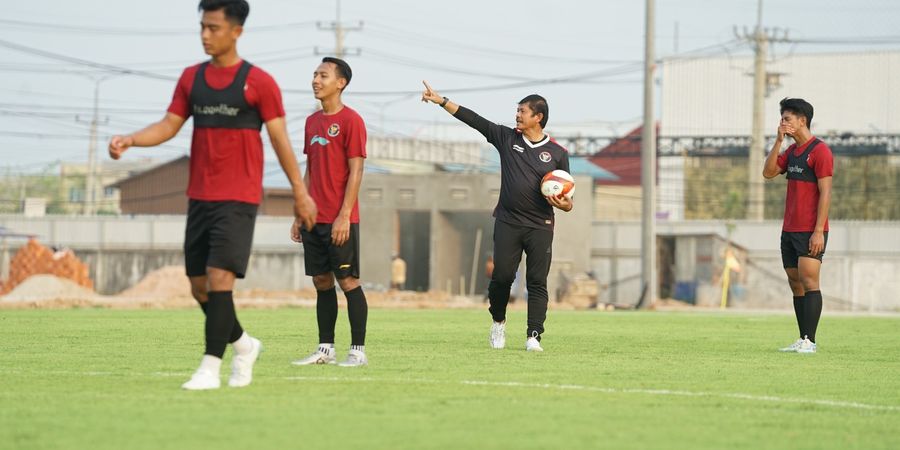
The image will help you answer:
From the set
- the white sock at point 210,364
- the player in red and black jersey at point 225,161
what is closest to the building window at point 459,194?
the player in red and black jersey at point 225,161

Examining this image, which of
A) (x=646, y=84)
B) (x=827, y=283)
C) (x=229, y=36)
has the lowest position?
(x=827, y=283)

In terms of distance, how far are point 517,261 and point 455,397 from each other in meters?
4.70

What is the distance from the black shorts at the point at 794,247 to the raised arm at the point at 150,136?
20.8ft

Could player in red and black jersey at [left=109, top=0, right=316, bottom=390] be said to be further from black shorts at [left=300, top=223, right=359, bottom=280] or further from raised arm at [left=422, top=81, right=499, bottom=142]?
raised arm at [left=422, top=81, right=499, bottom=142]

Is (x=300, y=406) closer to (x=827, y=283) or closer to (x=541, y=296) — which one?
(x=541, y=296)

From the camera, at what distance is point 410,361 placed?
33.2 ft

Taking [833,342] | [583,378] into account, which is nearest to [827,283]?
[833,342]

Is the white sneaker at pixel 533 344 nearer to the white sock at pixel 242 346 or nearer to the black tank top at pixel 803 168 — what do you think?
the black tank top at pixel 803 168

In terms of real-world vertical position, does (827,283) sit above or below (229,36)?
below

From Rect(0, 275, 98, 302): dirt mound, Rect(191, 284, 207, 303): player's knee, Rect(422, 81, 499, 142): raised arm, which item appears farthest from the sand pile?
Rect(191, 284, 207, 303): player's knee

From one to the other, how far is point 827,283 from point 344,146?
125ft

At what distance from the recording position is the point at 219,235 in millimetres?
7688

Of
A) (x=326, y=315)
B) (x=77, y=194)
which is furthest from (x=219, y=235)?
(x=77, y=194)

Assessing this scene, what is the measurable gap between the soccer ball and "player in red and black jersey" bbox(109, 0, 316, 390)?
13.6 feet
